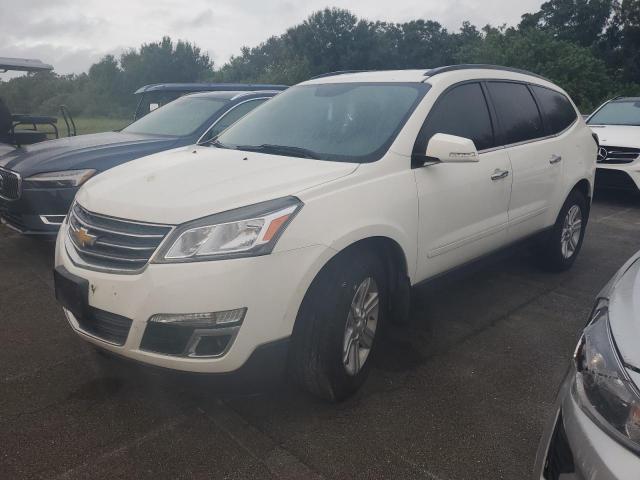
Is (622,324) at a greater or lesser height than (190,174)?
lesser

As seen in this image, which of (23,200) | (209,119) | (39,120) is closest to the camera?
(23,200)

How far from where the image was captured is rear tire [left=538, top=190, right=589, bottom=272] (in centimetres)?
454

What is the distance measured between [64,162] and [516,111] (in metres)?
3.66

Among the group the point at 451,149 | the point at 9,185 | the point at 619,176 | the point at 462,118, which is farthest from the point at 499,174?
the point at 619,176

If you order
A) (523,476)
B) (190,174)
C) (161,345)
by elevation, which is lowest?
(523,476)

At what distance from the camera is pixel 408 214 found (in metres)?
2.92

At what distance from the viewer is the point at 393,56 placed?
178 feet

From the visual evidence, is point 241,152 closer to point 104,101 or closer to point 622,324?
point 622,324

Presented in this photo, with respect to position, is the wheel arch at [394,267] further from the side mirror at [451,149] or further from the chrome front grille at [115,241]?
the chrome front grille at [115,241]

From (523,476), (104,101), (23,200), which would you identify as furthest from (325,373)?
(104,101)

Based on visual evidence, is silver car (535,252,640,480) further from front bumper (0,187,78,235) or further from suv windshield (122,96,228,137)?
suv windshield (122,96,228,137)

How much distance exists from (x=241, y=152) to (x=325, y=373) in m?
1.43

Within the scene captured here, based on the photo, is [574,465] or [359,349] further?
[359,349]

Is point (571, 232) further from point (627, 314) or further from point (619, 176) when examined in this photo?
point (619, 176)
